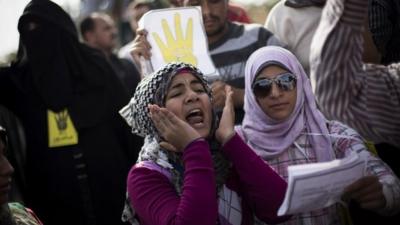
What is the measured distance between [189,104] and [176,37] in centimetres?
78

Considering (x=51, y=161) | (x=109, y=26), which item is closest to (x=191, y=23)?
(x=51, y=161)

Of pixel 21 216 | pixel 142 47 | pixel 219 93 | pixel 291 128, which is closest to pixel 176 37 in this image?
pixel 142 47

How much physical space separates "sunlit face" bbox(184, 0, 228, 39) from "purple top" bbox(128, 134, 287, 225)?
1.24 m

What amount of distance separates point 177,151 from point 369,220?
0.87 metres

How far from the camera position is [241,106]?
3.57 metres

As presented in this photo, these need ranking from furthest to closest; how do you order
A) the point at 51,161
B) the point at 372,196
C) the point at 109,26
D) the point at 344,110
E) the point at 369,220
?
the point at 109,26 < the point at 51,161 < the point at 369,220 < the point at 372,196 < the point at 344,110

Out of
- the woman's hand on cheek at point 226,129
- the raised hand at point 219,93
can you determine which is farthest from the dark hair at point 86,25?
the woman's hand on cheek at point 226,129

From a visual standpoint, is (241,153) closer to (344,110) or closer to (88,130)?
(344,110)

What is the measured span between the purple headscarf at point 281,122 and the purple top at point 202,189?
0.23 metres

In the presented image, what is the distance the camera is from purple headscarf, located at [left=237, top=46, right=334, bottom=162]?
279cm

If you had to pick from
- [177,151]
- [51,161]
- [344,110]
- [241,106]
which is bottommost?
[51,161]

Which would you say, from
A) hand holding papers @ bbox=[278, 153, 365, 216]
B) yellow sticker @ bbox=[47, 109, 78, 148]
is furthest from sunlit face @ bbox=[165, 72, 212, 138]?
yellow sticker @ bbox=[47, 109, 78, 148]

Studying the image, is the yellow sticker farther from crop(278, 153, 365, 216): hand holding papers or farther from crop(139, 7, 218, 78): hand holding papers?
crop(278, 153, 365, 216): hand holding papers

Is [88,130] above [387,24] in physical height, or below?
below
